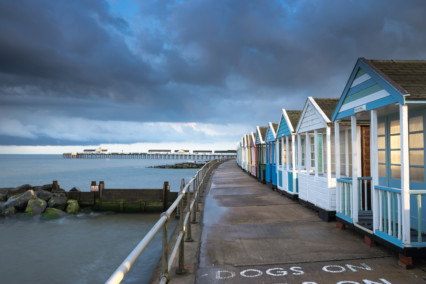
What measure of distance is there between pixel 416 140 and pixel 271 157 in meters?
11.4

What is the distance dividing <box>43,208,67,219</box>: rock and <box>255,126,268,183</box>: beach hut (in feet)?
43.3

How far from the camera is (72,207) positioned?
19.7 m

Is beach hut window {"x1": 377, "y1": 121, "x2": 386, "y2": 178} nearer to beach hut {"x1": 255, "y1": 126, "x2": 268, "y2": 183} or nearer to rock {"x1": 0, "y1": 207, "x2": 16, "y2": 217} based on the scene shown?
beach hut {"x1": 255, "y1": 126, "x2": 268, "y2": 183}

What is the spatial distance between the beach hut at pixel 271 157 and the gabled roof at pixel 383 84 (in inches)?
Result: 344

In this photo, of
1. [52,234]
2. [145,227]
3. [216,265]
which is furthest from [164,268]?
[52,234]

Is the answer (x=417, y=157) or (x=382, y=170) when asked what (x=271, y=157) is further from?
(x=417, y=157)

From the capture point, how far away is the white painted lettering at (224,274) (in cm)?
434

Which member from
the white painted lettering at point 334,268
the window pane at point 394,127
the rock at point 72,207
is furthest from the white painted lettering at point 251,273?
the rock at point 72,207

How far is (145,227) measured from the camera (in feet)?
53.4

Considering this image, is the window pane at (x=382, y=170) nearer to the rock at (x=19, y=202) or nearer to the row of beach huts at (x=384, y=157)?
the row of beach huts at (x=384, y=157)


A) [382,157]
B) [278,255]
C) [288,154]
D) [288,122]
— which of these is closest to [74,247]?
[288,154]

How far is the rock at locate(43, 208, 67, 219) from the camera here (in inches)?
755

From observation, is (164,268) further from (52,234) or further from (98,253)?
(52,234)

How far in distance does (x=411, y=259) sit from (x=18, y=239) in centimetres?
1721
